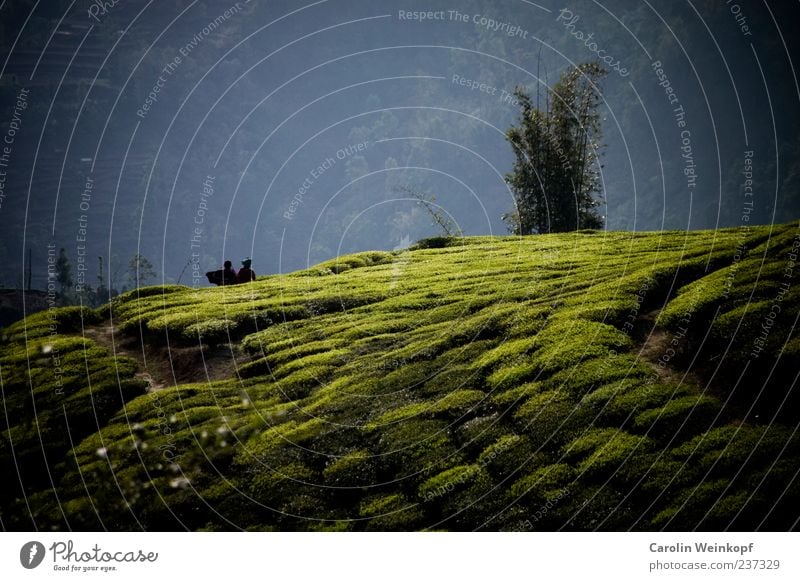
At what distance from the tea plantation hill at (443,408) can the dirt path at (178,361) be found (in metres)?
0.10

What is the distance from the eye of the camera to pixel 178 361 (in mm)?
22422

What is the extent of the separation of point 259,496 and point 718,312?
1295 centimetres

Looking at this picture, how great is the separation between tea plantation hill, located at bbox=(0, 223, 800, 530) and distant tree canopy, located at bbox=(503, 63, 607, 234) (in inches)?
→ 1074

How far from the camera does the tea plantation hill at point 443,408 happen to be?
14.7 metres

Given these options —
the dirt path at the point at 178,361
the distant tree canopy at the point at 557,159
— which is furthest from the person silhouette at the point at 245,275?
the distant tree canopy at the point at 557,159

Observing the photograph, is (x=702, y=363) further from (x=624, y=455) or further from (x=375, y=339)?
(x=375, y=339)

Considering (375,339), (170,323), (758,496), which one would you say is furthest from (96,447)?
(758,496)

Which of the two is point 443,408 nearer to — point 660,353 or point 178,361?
point 660,353

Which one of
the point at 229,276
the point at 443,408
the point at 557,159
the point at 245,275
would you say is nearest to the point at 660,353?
the point at 443,408

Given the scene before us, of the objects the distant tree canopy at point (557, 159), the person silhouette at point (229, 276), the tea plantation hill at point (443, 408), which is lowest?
the tea plantation hill at point (443, 408)

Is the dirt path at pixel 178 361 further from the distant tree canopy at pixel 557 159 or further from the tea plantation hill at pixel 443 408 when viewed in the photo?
the distant tree canopy at pixel 557 159

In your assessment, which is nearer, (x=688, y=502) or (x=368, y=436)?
(x=688, y=502)

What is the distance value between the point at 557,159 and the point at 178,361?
37.4m

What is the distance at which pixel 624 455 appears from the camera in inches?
590
